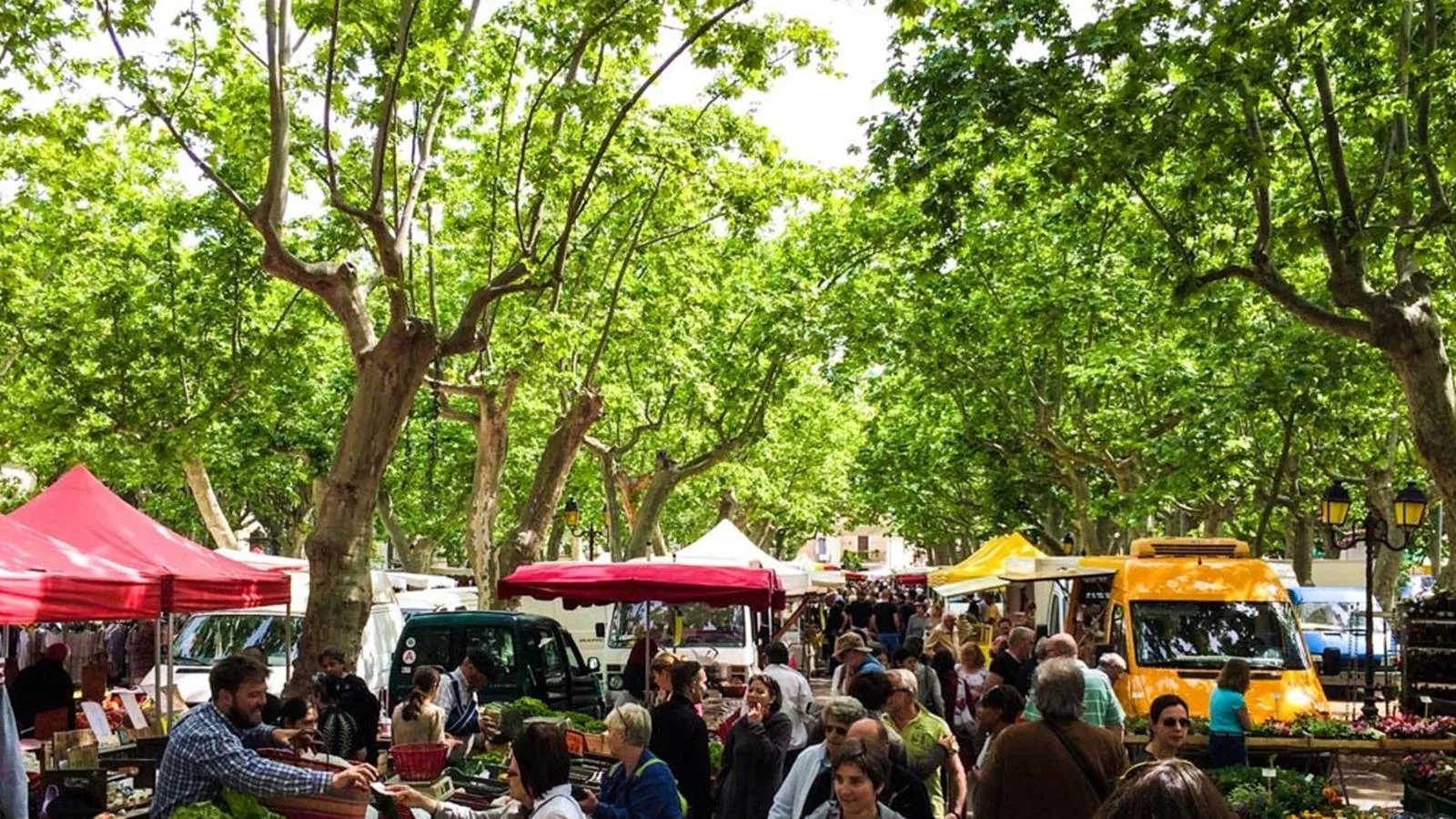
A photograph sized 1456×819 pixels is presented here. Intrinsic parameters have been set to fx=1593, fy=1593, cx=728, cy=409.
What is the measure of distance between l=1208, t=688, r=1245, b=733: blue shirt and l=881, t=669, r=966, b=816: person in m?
3.26

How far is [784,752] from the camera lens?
965 cm

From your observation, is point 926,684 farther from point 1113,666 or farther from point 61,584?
point 61,584

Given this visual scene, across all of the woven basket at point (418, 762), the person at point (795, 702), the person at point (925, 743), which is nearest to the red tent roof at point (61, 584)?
the woven basket at point (418, 762)

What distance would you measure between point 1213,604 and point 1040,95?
5588 millimetres

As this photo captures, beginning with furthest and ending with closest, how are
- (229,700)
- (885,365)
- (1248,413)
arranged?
(885,365) < (1248,413) < (229,700)

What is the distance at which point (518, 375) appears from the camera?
2528 centimetres

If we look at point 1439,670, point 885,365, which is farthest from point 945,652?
point 885,365

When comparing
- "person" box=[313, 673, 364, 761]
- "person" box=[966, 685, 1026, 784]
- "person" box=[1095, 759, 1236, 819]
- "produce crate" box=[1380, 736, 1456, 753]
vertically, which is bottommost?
"produce crate" box=[1380, 736, 1456, 753]

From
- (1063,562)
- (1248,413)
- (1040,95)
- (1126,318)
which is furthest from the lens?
(1126,318)

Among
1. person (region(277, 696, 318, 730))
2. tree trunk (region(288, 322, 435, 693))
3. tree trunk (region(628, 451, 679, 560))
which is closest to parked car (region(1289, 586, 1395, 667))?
tree trunk (region(628, 451, 679, 560))

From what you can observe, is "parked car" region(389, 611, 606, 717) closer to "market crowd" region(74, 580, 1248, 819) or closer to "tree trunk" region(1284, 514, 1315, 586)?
"market crowd" region(74, 580, 1248, 819)

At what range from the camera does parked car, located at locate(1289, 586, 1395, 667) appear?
104 ft

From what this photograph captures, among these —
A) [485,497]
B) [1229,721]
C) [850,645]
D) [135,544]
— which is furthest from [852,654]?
[485,497]

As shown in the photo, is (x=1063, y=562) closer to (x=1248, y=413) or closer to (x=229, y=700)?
(x=1248, y=413)
